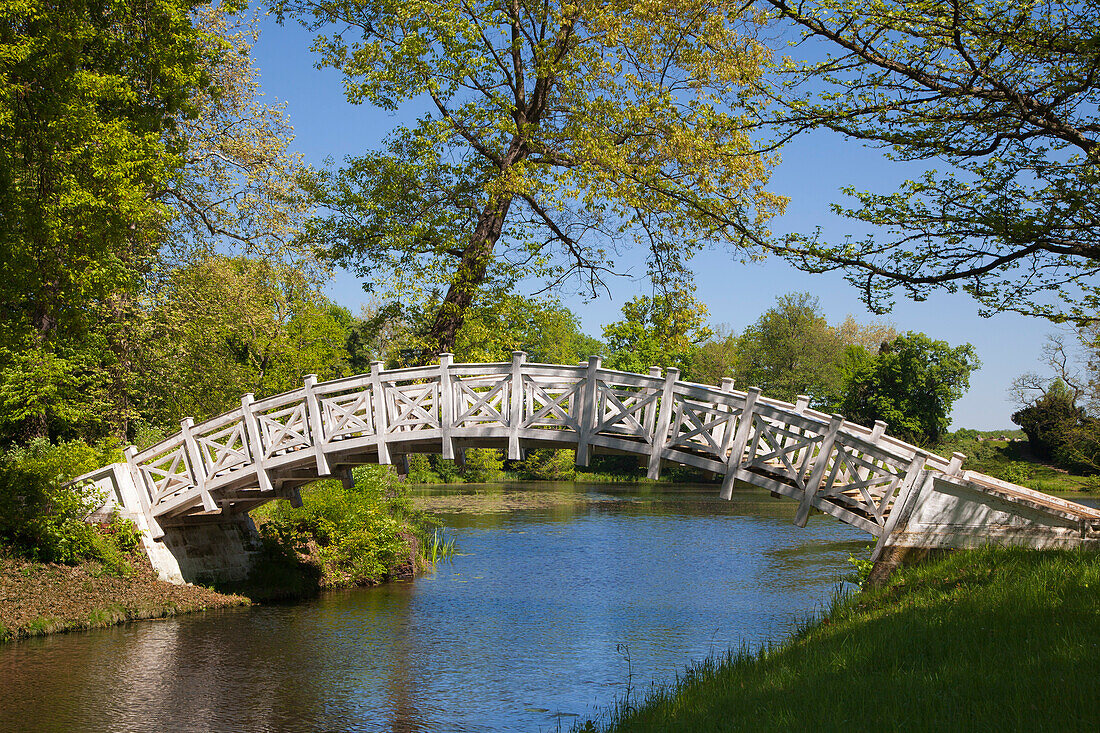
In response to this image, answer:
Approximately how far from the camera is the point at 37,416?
2294cm

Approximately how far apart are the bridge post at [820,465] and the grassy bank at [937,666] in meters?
2.23

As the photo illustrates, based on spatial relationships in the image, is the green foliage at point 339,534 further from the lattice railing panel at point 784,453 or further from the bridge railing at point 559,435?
the lattice railing panel at point 784,453

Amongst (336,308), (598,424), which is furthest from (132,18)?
(336,308)

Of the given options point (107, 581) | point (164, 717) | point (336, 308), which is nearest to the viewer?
point (164, 717)

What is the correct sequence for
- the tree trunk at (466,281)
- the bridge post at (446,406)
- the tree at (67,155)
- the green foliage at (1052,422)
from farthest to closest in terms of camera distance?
1. the green foliage at (1052,422)
2. the tree trunk at (466,281)
3. the bridge post at (446,406)
4. the tree at (67,155)

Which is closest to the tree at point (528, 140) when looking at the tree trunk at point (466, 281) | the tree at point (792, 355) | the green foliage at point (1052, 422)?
the tree trunk at point (466, 281)

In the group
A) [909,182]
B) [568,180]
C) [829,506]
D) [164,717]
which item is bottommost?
[164,717]

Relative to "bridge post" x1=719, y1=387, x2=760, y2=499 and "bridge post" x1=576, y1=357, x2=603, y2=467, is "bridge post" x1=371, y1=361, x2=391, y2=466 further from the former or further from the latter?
"bridge post" x1=719, y1=387, x2=760, y2=499

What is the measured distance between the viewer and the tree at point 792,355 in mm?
71062

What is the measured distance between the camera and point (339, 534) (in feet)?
73.2

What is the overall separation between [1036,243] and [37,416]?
2346 cm

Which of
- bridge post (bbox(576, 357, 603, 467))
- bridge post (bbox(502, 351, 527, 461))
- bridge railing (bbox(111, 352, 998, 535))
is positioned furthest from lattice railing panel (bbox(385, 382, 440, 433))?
bridge post (bbox(576, 357, 603, 467))

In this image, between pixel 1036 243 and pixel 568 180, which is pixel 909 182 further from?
pixel 568 180

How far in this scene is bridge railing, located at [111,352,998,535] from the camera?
1420 cm
